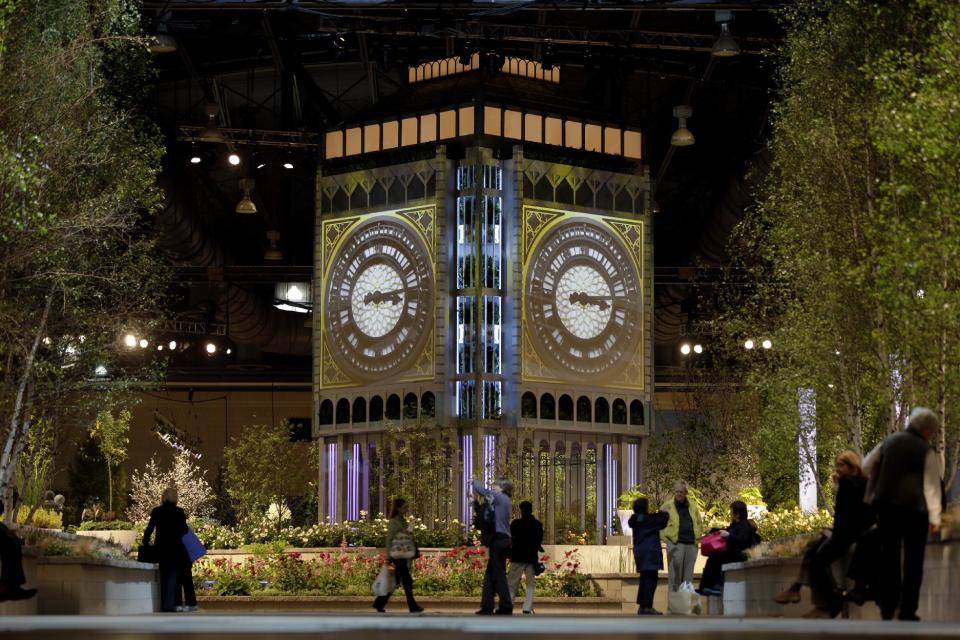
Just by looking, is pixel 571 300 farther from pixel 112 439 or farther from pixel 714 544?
pixel 714 544

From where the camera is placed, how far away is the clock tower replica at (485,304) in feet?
127

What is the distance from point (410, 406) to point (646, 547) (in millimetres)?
17446

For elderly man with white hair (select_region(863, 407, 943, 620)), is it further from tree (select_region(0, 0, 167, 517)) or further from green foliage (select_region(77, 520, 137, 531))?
green foliage (select_region(77, 520, 137, 531))

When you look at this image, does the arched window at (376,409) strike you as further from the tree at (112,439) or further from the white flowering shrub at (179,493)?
the white flowering shrub at (179,493)

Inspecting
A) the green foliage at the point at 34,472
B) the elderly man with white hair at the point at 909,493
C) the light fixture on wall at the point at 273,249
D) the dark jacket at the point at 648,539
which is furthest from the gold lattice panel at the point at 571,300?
the elderly man with white hair at the point at 909,493

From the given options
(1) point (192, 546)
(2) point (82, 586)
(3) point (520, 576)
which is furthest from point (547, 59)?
(2) point (82, 586)

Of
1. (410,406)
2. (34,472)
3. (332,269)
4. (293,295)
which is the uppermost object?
(293,295)

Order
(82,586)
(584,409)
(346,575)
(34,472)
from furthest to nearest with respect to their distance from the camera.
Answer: (584,409) < (34,472) < (346,575) < (82,586)

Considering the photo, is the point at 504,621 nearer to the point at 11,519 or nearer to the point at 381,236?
the point at 11,519

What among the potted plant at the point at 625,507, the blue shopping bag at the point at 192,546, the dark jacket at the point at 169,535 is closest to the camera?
the dark jacket at the point at 169,535

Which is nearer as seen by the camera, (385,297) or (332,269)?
(385,297)

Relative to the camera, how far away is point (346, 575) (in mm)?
31547

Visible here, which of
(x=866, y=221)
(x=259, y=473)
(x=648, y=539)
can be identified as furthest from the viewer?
(x=259, y=473)

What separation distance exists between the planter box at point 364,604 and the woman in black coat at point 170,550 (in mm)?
7455
